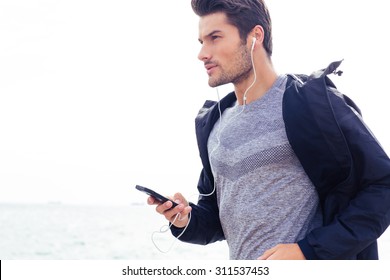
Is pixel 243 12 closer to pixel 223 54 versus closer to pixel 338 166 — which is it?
pixel 223 54

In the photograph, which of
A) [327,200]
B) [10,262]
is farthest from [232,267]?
[10,262]

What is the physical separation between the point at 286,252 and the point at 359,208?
14.6 inches

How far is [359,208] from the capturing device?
234 centimetres

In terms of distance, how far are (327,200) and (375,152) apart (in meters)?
0.32

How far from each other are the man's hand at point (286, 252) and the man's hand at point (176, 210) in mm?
549

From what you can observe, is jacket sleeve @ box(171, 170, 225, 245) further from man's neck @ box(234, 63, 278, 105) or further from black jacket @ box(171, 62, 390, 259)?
black jacket @ box(171, 62, 390, 259)

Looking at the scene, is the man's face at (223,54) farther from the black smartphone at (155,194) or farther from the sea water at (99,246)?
the sea water at (99,246)

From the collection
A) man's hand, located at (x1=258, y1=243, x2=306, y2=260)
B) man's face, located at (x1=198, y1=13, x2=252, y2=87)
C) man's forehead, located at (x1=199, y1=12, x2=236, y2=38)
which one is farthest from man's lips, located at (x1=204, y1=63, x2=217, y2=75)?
man's hand, located at (x1=258, y1=243, x2=306, y2=260)

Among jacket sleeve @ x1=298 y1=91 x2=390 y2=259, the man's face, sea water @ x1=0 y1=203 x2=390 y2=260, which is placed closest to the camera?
jacket sleeve @ x1=298 y1=91 x2=390 y2=259

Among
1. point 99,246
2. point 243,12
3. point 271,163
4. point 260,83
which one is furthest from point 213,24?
point 99,246

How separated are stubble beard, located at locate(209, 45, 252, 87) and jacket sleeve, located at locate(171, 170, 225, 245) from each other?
57 cm

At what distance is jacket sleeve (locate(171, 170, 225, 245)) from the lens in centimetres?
300

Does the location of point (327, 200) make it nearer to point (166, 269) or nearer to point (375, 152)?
point (375, 152)

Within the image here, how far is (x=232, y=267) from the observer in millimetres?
2598
